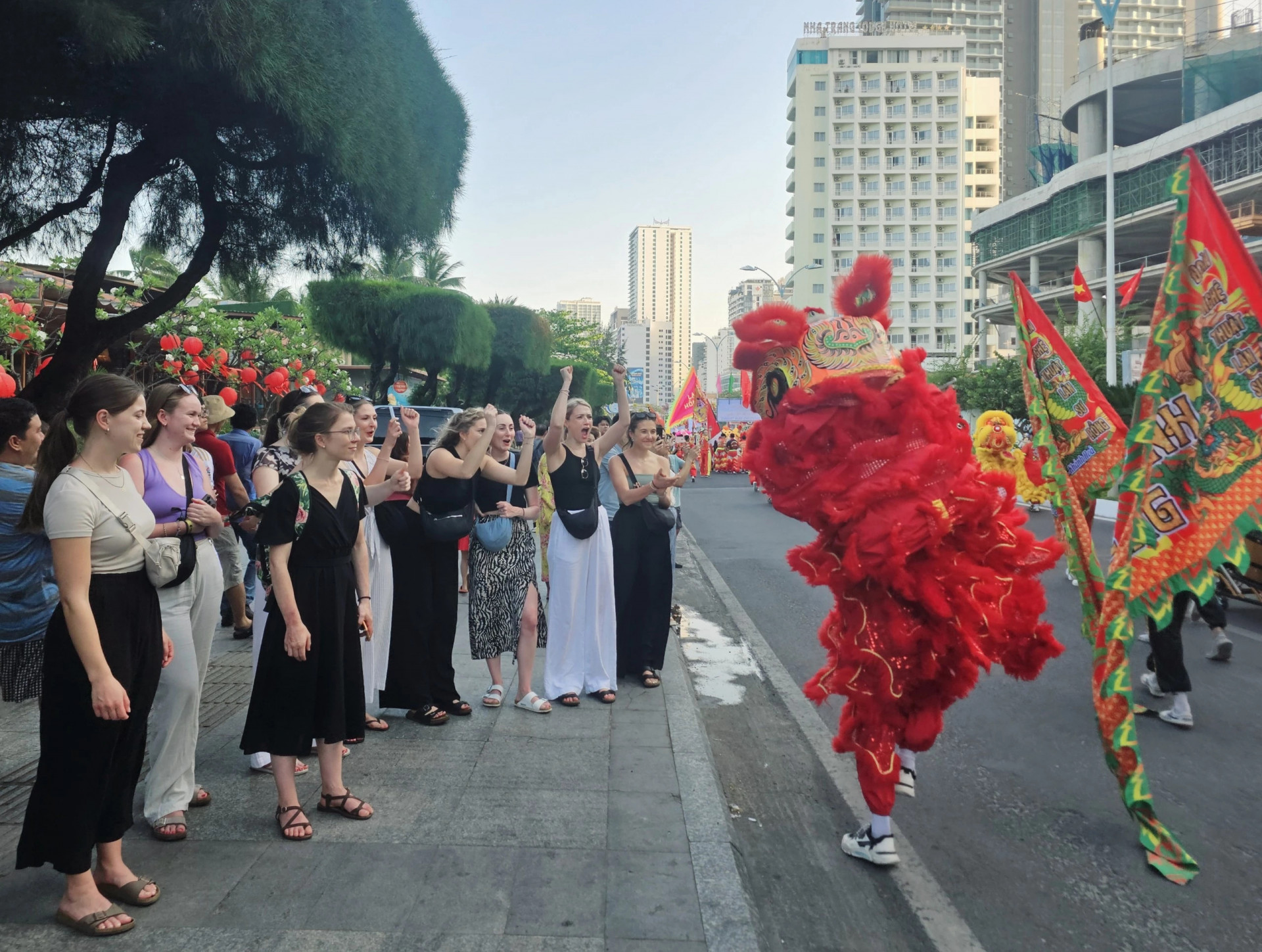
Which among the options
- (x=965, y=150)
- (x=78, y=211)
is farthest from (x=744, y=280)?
(x=78, y=211)

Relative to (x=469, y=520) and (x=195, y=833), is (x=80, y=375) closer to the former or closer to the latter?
(x=469, y=520)

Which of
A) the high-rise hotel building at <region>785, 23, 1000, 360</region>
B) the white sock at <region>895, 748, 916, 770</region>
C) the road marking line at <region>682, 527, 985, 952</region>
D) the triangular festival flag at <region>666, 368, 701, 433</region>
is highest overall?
the high-rise hotel building at <region>785, 23, 1000, 360</region>

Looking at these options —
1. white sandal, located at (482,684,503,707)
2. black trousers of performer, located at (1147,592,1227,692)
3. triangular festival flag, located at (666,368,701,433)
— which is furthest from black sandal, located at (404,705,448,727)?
triangular festival flag, located at (666,368,701,433)

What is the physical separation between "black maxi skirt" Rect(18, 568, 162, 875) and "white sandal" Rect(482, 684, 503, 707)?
252 cm

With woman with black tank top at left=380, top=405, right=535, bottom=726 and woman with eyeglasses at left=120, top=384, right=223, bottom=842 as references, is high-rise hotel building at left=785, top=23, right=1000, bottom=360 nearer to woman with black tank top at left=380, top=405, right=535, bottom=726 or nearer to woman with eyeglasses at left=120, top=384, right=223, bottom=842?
woman with black tank top at left=380, top=405, right=535, bottom=726

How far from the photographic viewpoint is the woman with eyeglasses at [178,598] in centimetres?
363

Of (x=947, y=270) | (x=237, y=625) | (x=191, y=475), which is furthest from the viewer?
(x=947, y=270)

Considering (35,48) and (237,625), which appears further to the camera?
(237,625)

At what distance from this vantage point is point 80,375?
26.5 feet

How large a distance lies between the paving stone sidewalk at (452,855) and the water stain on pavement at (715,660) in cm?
110

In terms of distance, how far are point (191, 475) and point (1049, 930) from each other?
3.78m

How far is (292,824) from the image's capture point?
12.0ft

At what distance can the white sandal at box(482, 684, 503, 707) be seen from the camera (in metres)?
5.55

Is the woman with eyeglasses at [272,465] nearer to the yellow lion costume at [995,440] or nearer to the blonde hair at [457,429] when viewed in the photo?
the blonde hair at [457,429]
